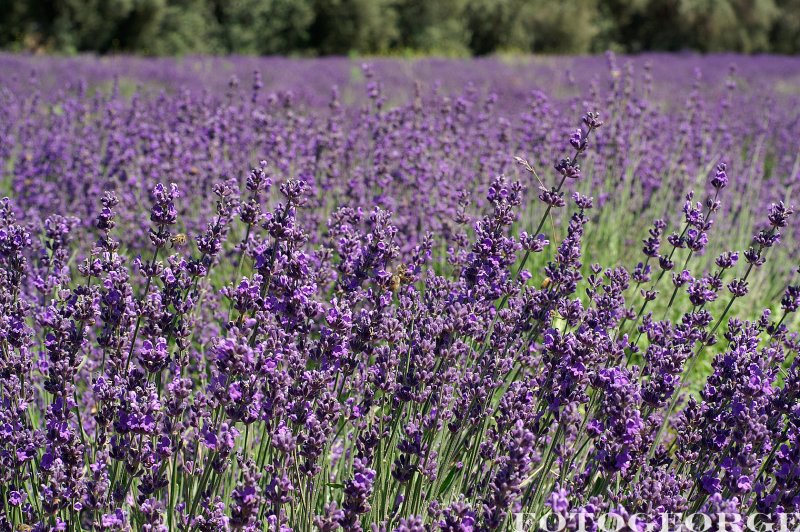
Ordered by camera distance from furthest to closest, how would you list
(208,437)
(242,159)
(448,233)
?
(242,159), (448,233), (208,437)

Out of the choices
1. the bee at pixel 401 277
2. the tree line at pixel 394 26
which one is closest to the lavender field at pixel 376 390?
the bee at pixel 401 277

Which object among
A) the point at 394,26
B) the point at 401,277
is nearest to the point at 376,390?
the point at 401,277

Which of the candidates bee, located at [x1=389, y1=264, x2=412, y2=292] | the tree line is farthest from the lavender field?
the tree line

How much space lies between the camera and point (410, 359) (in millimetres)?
2113

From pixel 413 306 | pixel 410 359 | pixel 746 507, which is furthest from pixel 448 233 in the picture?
pixel 746 507

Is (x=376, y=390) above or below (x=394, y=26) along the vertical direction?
below

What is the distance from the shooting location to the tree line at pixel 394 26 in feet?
62.4

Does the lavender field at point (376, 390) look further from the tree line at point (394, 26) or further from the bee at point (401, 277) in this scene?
the tree line at point (394, 26)

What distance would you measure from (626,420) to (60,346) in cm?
138

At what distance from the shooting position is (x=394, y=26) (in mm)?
24906

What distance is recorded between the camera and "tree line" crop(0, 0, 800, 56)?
19016 millimetres

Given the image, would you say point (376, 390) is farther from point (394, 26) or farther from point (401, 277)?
point (394, 26)

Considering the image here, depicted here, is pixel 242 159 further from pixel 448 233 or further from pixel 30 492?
pixel 30 492

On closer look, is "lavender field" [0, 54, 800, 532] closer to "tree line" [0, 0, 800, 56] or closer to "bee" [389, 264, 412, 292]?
"bee" [389, 264, 412, 292]
